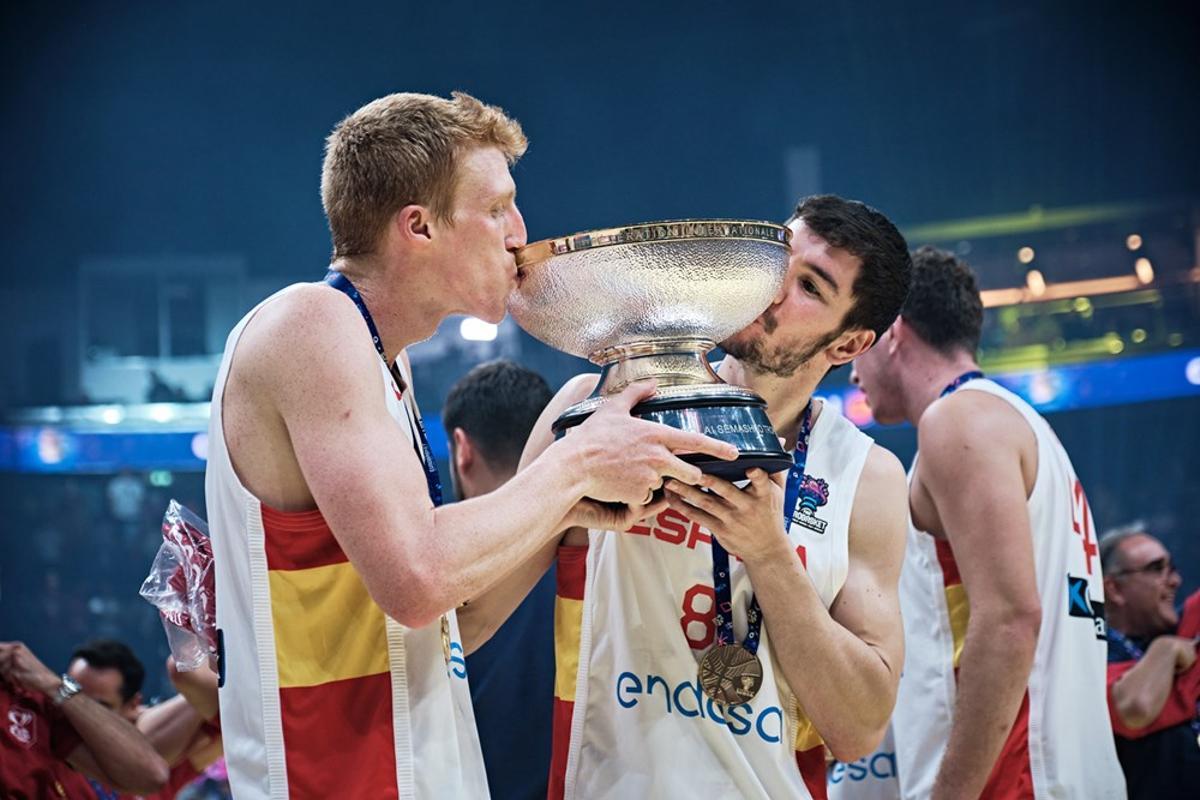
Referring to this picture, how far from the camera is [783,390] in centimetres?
206

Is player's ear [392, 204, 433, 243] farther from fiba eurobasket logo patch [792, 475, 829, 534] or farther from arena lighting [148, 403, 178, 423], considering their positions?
arena lighting [148, 403, 178, 423]

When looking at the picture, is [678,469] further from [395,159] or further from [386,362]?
[395,159]

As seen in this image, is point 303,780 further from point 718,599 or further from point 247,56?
point 247,56

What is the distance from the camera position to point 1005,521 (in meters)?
2.51

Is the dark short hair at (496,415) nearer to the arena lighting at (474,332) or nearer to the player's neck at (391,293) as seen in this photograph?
the player's neck at (391,293)

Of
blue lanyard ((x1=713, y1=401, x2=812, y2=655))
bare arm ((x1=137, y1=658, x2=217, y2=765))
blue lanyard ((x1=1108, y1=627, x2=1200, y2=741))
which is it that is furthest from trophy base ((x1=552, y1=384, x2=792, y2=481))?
blue lanyard ((x1=1108, y1=627, x2=1200, y2=741))

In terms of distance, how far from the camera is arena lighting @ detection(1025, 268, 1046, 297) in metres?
7.75

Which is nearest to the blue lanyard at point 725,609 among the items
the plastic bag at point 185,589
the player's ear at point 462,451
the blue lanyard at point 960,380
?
the plastic bag at point 185,589

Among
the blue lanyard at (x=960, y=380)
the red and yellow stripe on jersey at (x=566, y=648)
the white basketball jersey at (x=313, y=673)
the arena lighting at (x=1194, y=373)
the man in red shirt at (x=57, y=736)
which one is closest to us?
the white basketball jersey at (x=313, y=673)

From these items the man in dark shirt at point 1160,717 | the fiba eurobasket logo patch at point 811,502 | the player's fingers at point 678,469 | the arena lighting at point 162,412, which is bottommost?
the man in dark shirt at point 1160,717

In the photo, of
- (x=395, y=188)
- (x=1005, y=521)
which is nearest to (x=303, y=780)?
(x=395, y=188)

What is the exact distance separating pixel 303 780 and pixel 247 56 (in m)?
7.34

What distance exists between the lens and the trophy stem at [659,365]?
1.70 meters

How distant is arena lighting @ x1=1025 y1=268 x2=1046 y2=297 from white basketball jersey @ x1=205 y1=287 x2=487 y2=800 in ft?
22.2
